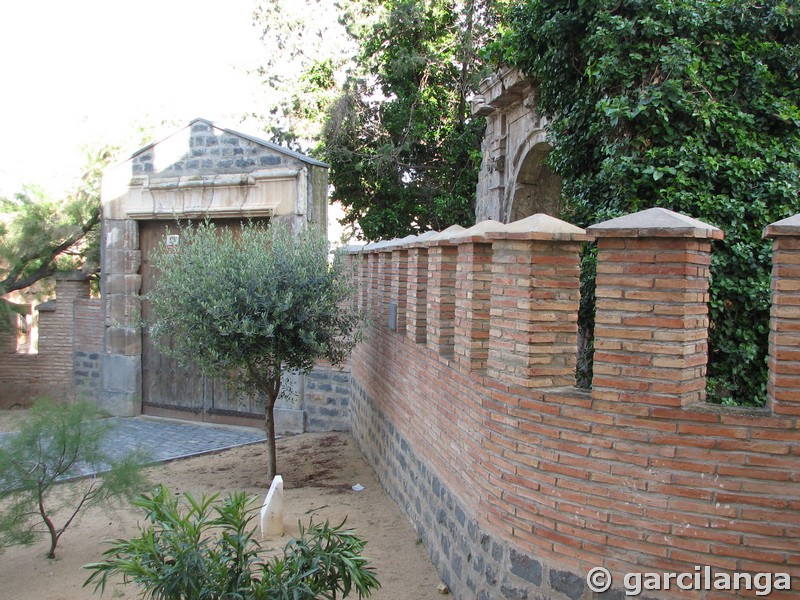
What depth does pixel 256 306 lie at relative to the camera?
6469 mm

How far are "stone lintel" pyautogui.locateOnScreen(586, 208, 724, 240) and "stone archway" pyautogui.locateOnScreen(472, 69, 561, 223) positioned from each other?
617 cm

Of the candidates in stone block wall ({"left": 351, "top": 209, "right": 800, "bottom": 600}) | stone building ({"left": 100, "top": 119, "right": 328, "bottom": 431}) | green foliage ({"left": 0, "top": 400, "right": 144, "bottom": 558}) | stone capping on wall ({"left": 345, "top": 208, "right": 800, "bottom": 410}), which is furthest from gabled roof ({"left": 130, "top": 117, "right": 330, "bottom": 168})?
stone block wall ({"left": 351, "top": 209, "right": 800, "bottom": 600})

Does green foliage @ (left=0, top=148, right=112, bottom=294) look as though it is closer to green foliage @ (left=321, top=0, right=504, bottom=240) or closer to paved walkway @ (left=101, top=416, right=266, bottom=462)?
paved walkway @ (left=101, top=416, right=266, bottom=462)

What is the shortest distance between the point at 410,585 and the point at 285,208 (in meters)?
6.31

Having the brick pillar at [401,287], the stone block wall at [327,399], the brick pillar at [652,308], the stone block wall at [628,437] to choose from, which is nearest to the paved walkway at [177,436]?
the stone block wall at [327,399]

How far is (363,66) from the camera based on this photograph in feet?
47.8

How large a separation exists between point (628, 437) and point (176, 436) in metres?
8.22

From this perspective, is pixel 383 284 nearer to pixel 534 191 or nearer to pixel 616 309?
pixel 534 191

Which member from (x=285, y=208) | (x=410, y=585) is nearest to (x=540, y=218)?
(x=410, y=585)

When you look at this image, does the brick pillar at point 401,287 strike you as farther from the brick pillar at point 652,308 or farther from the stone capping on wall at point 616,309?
the brick pillar at point 652,308

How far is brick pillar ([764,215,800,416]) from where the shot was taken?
111 inches

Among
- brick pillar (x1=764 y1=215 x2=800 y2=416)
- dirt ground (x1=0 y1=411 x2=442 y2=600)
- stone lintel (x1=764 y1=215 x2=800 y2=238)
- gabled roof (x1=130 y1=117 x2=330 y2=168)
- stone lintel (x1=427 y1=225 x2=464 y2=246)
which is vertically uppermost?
gabled roof (x1=130 y1=117 x2=330 y2=168)

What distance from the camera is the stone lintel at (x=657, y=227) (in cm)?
299

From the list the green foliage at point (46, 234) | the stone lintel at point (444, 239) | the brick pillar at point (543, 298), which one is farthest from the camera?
the green foliage at point (46, 234)
